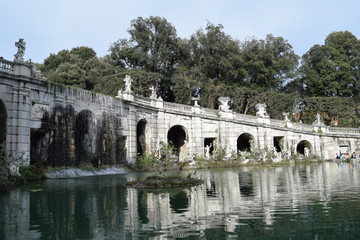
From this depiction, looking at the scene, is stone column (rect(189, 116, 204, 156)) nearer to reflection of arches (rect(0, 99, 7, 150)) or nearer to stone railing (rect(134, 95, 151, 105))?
stone railing (rect(134, 95, 151, 105))

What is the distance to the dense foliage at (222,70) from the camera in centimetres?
4688

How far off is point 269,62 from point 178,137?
21876 millimetres

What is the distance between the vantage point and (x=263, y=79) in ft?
173

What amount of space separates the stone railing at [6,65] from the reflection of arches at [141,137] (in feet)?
46.3

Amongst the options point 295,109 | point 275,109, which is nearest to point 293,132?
point 275,109

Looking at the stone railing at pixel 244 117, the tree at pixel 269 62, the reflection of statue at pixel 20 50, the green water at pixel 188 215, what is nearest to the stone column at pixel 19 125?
the reflection of statue at pixel 20 50

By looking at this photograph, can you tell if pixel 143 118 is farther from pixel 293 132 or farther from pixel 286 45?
pixel 286 45

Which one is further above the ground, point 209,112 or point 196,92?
point 196,92

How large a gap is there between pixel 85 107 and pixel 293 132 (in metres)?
24.3

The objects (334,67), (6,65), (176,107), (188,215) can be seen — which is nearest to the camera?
(188,215)

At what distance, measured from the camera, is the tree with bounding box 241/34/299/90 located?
50.6m

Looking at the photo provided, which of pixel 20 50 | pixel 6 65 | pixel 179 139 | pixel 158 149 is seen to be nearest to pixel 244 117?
pixel 179 139

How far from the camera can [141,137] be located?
32938 millimetres

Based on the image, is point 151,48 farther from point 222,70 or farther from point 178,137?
point 178,137
